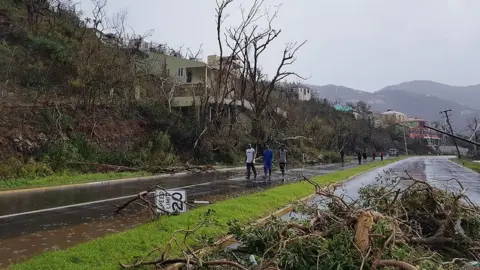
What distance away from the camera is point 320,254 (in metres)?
5.10

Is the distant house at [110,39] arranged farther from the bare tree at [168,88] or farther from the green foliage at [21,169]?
the green foliage at [21,169]

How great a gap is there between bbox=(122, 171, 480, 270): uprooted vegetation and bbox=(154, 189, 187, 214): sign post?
2.03 m

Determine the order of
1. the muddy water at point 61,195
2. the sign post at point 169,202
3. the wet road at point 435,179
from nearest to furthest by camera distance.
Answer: the sign post at point 169,202
the muddy water at point 61,195
the wet road at point 435,179

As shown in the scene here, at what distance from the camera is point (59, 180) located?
56.7 feet

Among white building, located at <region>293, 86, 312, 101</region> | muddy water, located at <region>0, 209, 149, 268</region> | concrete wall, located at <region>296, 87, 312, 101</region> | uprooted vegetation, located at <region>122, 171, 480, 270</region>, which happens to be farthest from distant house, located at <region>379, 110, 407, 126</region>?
muddy water, located at <region>0, 209, 149, 268</region>

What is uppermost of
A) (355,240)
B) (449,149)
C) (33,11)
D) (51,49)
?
(33,11)

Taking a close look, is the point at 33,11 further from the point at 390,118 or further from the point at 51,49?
the point at 390,118

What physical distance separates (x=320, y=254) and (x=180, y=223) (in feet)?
13.4

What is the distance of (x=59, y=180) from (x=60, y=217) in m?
8.16

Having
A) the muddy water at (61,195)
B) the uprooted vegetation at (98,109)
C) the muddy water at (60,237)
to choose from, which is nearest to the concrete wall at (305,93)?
the uprooted vegetation at (98,109)

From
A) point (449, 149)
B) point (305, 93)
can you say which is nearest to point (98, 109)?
point (305, 93)

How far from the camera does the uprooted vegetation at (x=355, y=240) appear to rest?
5094 millimetres

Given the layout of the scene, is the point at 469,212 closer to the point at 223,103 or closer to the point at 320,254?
the point at 320,254

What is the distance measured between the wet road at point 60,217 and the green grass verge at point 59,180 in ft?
3.62
